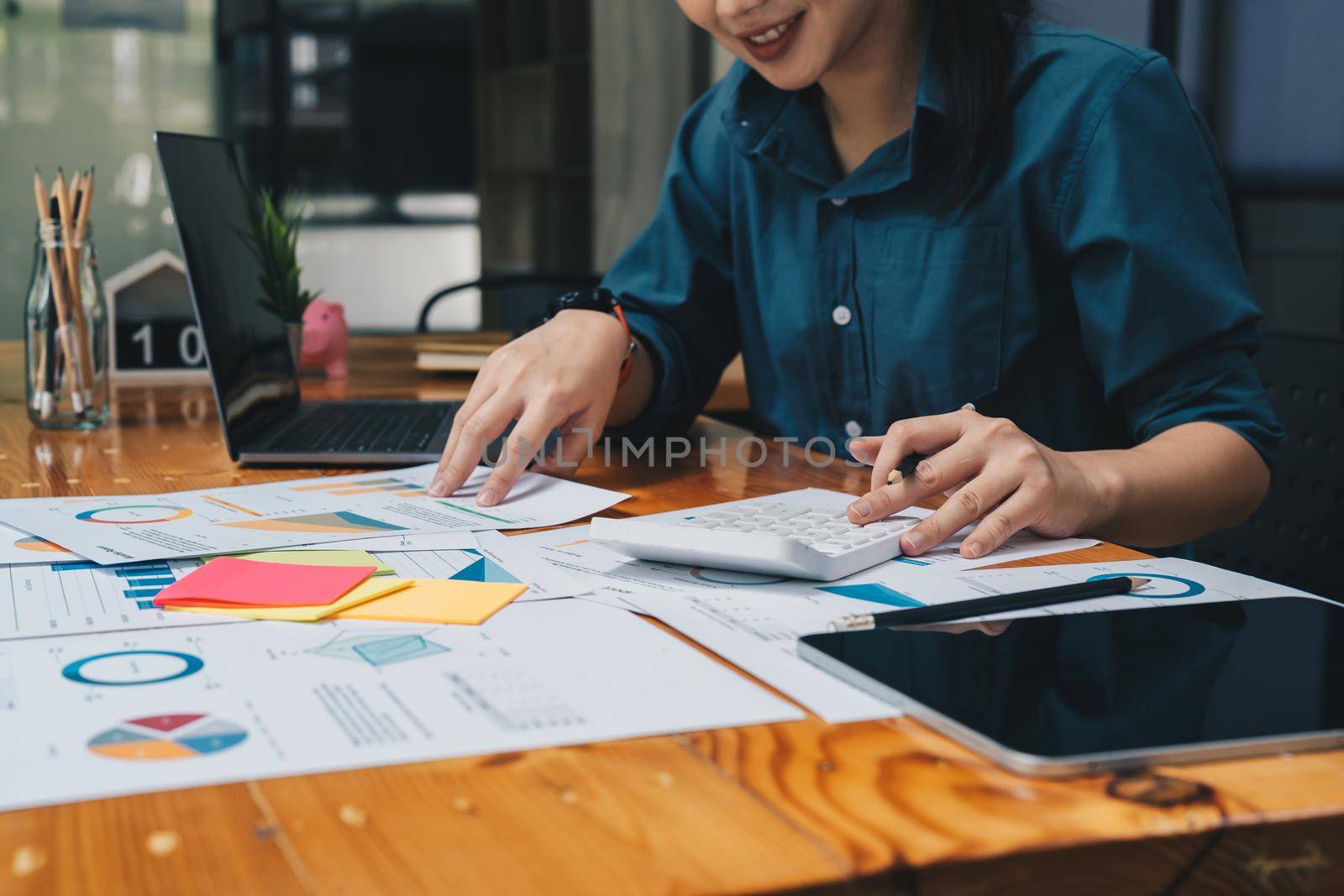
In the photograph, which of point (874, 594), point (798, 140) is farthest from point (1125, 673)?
point (798, 140)

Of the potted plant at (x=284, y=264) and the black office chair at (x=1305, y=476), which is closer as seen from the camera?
the black office chair at (x=1305, y=476)

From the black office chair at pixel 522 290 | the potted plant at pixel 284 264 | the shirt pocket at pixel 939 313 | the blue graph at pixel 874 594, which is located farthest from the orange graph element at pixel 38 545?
the black office chair at pixel 522 290

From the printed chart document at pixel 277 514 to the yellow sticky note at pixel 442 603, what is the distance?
14cm

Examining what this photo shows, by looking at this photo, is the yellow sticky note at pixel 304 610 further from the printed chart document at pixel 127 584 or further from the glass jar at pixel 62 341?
the glass jar at pixel 62 341

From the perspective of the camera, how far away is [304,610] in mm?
592

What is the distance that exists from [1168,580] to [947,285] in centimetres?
54

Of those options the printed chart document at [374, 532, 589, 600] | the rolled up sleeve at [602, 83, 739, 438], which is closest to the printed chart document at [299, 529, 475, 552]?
the printed chart document at [374, 532, 589, 600]

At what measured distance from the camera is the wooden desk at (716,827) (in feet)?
1.14

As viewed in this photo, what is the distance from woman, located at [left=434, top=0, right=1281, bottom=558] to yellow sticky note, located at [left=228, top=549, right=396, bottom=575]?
0.18 metres

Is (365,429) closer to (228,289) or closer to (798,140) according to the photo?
(228,289)

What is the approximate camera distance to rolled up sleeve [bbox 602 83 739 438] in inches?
50.4

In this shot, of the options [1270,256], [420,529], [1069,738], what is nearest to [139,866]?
[1069,738]

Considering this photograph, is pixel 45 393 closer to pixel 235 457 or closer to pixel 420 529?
pixel 235 457

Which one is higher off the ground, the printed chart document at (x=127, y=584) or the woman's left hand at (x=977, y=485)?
the woman's left hand at (x=977, y=485)
